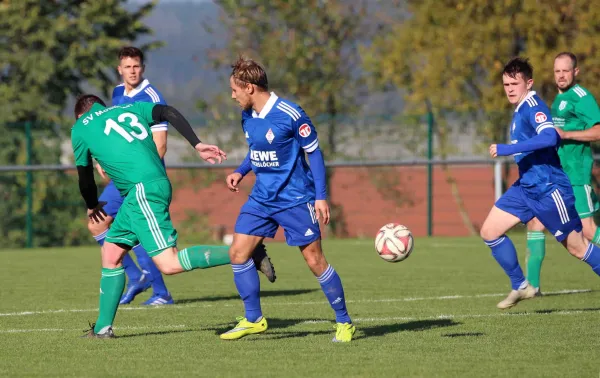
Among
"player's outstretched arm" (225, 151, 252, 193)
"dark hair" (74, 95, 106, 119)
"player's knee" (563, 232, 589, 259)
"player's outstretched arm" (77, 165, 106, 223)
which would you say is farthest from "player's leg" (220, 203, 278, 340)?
"player's knee" (563, 232, 589, 259)

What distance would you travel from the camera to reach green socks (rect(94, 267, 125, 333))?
7.65 meters

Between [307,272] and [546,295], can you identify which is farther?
[307,272]

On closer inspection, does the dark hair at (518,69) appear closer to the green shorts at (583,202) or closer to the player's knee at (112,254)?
the green shorts at (583,202)

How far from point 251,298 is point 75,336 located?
4.46 feet

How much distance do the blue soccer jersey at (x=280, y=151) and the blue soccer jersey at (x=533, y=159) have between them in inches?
90.9

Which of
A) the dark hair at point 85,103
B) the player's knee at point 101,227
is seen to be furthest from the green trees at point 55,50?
the dark hair at point 85,103

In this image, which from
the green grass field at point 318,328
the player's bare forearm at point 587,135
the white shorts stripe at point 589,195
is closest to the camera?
the green grass field at point 318,328

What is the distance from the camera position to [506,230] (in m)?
9.24

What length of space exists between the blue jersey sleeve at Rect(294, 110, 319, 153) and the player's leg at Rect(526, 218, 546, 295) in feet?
11.7

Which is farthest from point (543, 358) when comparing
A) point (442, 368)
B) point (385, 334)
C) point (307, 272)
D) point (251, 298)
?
point (307, 272)

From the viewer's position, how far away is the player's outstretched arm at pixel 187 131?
7.20m

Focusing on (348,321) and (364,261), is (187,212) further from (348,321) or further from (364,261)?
(348,321)

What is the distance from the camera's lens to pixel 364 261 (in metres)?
14.9

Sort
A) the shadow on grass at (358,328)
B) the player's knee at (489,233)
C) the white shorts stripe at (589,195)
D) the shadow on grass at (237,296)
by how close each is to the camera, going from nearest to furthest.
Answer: the shadow on grass at (358,328)
the player's knee at (489,233)
the white shorts stripe at (589,195)
the shadow on grass at (237,296)
